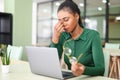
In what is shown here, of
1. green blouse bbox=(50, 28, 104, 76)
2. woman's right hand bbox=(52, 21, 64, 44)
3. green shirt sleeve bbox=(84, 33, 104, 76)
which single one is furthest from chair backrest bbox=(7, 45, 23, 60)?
green shirt sleeve bbox=(84, 33, 104, 76)

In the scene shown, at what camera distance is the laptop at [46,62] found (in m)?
1.24

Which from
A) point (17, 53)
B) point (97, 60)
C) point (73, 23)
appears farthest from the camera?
point (17, 53)

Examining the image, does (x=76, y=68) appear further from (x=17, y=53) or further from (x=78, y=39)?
(x=17, y=53)

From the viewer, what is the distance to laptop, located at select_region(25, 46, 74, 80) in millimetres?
1235

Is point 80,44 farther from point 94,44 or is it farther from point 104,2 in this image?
point 104,2

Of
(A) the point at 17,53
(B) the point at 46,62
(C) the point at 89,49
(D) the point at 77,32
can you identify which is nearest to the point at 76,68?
(B) the point at 46,62

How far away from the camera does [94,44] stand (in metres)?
1.49

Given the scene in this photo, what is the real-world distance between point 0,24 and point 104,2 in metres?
4.00

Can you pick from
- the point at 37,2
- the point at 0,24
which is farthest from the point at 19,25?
the point at 37,2

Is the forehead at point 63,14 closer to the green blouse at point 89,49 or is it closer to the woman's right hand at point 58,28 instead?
the woman's right hand at point 58,28

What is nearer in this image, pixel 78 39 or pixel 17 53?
pixel 78 39

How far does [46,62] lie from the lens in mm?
1303

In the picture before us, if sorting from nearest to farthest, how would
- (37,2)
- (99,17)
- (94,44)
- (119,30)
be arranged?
1. (94,44)
2. (119,30)
3. (99,17)
4. (37,2)

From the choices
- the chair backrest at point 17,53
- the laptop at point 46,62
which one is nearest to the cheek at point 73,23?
the laptop at point 46,62
